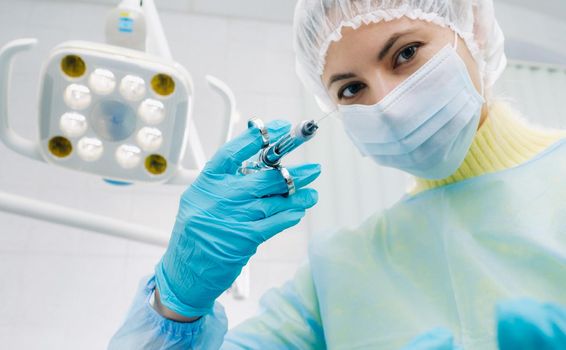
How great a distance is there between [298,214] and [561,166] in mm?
500

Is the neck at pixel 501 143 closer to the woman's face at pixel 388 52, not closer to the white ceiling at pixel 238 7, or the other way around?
the woman's face at pixel 388 52

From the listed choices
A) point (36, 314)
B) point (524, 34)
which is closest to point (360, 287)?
point (36, 314)

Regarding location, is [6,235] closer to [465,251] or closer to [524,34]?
[465,251]

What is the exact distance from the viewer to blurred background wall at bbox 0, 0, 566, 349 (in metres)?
A: 1.90

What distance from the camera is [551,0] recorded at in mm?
2725

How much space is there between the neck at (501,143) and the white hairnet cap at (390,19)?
0.10 m

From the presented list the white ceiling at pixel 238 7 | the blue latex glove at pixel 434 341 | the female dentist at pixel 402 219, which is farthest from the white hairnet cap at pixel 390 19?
the white ceiling at pixel 238 7

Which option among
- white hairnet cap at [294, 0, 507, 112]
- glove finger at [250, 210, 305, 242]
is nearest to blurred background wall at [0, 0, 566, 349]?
white hairnet cap at [294, 0, 507, 112]

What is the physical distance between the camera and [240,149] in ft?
3.02

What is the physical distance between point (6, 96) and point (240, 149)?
60 cm

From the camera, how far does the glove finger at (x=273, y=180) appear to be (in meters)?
0.90

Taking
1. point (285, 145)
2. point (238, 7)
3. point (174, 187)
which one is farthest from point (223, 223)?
point (238, 7)

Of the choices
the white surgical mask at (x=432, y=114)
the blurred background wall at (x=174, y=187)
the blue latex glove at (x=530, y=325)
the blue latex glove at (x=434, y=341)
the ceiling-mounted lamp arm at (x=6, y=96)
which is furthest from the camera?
the blurred background wall at (x=174, y=187)

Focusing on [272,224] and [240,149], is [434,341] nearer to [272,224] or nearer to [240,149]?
[272,224]
